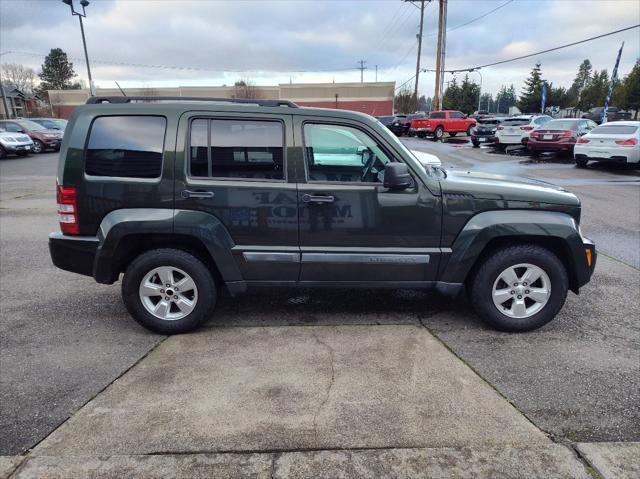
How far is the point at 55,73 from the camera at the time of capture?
90.9 metres

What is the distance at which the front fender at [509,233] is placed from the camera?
3812 mm

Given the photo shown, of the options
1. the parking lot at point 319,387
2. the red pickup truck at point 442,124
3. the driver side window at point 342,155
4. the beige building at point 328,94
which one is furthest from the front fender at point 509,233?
the beige building at point 328,94

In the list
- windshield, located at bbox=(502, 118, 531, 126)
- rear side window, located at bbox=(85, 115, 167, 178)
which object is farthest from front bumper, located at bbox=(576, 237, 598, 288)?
windshield, located at bbox=(502, 118, 531, 126)

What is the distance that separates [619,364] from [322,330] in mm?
2288

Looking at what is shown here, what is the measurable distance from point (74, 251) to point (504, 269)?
3584 millimetres

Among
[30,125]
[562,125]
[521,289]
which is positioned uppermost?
[30,125]

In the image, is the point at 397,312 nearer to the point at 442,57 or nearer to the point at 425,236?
the point at 425,236

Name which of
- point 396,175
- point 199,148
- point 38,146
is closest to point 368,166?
point 396,175

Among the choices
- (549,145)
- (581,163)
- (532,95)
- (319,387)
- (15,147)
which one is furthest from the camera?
(532,95)

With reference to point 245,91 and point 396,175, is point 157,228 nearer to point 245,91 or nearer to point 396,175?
point 396,175

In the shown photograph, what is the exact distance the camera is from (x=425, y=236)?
12.7ft

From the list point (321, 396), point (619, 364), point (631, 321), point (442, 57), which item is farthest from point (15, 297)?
point (442, 57)

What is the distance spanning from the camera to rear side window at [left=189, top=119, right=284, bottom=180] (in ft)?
12.4

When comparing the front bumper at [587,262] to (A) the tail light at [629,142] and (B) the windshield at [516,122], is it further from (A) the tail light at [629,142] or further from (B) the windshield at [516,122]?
(B) the windshield at [516,122]
